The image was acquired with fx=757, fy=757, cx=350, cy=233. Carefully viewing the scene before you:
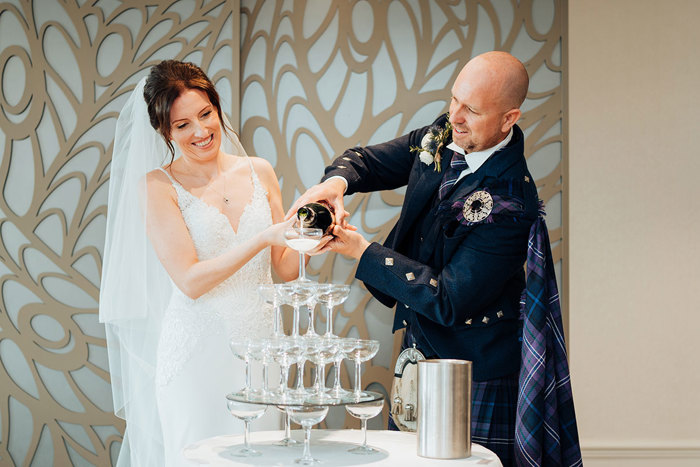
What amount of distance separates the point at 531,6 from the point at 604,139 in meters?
0.77

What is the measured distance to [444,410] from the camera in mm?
1926

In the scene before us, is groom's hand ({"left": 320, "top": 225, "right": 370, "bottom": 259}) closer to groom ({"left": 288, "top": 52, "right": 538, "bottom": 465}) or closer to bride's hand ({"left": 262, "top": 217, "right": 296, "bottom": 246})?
groom ({"left": 288, "top": 52, "right": 538, "bottom": 465})

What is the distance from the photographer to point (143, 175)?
2.95m

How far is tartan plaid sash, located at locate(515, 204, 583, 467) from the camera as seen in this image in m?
2.28

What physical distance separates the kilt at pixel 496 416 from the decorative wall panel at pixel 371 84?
51.3 inches

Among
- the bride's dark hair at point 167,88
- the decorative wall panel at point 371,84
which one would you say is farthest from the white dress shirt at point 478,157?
the decorative wall panel at point 371,84

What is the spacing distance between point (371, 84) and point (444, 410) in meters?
2.29

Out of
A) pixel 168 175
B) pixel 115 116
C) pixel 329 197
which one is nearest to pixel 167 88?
pixel 168 175

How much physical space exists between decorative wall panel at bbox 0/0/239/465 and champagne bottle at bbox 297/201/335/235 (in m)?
1.61

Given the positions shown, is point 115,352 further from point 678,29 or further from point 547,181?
→ point 678,29

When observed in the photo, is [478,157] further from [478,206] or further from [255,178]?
[255,178]

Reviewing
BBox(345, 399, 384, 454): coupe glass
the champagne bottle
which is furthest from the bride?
BBox(345, 399, 384, 454): coupe glass

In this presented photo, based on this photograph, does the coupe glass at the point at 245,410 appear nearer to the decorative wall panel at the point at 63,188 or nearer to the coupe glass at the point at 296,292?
the coupe glass at the point at 296,292

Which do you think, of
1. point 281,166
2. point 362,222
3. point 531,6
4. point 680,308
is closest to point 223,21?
point 281,166
